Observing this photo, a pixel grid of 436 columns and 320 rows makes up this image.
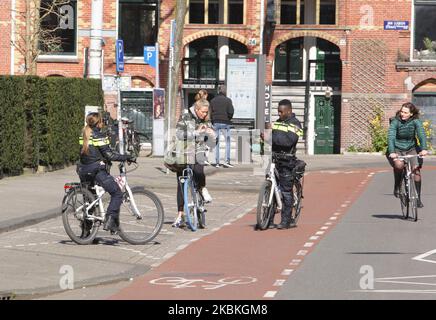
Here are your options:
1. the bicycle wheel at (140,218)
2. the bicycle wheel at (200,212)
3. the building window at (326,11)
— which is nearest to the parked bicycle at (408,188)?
the bicycle wheel at (200,212)

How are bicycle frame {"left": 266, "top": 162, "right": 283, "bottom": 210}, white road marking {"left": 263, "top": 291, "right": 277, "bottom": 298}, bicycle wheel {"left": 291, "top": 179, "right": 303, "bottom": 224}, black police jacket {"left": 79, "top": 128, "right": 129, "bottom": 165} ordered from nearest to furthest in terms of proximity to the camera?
white road marking {"left": 263, "top": 291, "right": 277, "bottom": 298}
black police jacket {"left": 79, "top": 128, "right": 129, "bottom": 165}
bicycle frame {"left": 266, "top": 162, "right": 283, "bottom": 210}
bicycle wheel {"left": 291, "top": 179, "right": 303, "bottom": 224}

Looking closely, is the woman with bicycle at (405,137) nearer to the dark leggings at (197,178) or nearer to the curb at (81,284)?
the dark leggings at (197,178)

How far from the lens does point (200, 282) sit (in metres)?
13.8

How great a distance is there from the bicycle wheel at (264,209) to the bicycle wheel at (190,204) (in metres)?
0.98

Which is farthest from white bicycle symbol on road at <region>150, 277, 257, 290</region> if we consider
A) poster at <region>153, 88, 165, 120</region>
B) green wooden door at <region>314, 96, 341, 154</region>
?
green wooden door at <region>314, 96, 341, 154</region>

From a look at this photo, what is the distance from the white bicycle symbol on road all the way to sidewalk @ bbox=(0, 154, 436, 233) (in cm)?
517

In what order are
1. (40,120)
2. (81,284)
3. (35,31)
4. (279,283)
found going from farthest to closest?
(35,31) < (40,120) < (279,283) < (81,284)

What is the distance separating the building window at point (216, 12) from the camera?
48.2 meters

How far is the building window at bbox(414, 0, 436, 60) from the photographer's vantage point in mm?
47656

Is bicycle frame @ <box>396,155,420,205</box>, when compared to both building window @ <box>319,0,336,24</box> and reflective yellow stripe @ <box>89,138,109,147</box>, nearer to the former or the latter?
reflective yellow stripe @ <box>89,138,109,147</box>

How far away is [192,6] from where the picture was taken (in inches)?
1916

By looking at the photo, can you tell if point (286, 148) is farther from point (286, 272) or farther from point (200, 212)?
point (286, 272)

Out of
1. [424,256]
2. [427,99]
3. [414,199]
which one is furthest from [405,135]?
[427,99]

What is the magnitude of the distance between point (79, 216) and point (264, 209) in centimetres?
333
